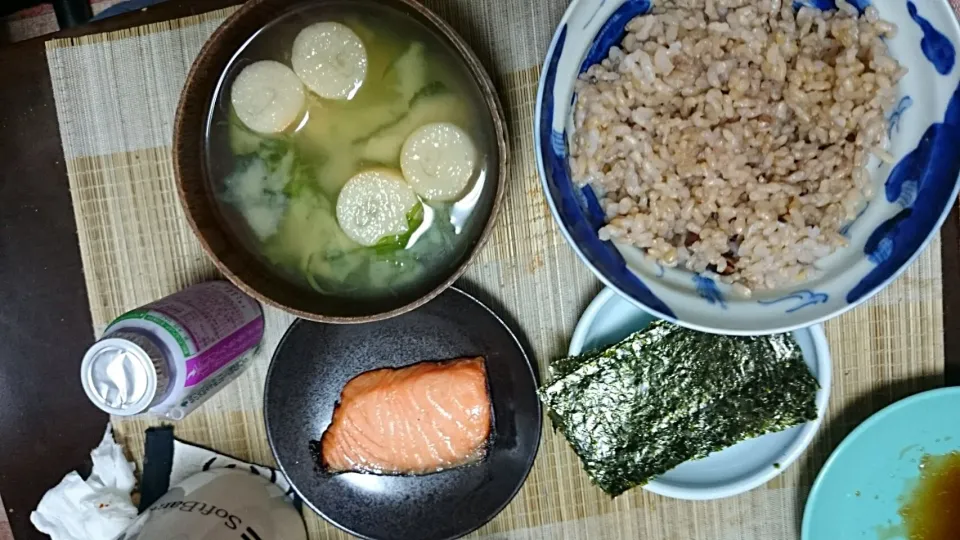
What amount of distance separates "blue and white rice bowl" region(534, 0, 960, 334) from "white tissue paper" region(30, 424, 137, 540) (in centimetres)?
95

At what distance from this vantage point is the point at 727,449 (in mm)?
1274

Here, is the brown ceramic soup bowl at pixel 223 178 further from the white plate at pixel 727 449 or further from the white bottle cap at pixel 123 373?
the white plate at pixel 727 449

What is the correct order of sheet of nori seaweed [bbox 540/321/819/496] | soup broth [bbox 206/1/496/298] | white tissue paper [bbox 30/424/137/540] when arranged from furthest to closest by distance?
white tissue paper [bbox 30/424/137/540] → sheet of nori seaweed [bbox 540/321/819/496] → soup broth [bbox 206/1/496/298]

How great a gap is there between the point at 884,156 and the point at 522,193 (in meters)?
0.55

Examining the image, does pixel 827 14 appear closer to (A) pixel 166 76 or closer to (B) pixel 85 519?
(A) pixel 166 76

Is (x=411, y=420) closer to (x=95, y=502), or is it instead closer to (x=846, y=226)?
(x=95, y=502)

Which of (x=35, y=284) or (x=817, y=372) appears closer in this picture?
(x=817, y=372)

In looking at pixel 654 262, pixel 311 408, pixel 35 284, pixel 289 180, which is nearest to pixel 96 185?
pixel 35 284

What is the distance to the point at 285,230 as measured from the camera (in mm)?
1154

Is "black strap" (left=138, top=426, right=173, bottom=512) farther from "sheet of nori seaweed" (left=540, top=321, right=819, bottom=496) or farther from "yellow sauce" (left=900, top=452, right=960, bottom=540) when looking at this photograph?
"yellow sauce" (left=900, top=452, right=960, bottom=540)

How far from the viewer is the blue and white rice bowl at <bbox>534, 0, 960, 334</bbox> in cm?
98

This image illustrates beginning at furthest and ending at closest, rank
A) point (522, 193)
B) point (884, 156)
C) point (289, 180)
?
point (522, 193)
point (289, 180)
point (884, 156)

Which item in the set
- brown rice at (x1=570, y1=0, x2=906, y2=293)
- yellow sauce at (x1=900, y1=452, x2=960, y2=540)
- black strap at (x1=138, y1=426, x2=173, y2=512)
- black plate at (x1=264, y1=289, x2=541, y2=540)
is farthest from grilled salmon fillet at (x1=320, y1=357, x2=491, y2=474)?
yellow sauce at (x1=900, y1=452, x2=960, y2=540)

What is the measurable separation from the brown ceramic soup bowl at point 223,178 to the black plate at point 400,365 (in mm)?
164
